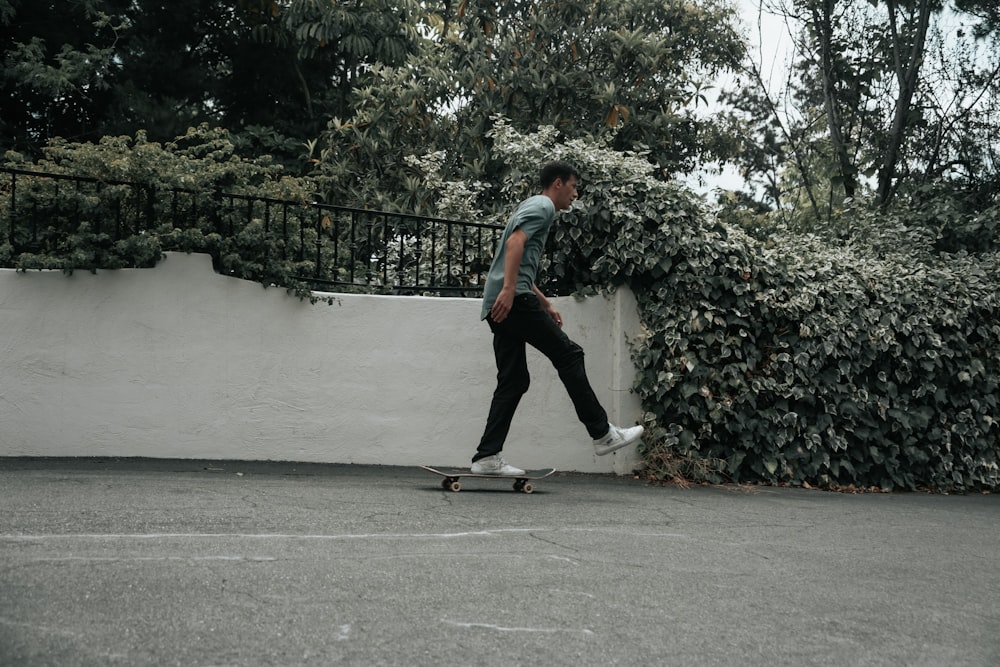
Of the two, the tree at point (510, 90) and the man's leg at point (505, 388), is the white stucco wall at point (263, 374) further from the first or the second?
the tree at point (510, 90)

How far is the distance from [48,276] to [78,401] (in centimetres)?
89

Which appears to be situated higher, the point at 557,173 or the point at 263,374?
the point at 557,173

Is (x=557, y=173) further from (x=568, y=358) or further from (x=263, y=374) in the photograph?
(x=263, y=374)

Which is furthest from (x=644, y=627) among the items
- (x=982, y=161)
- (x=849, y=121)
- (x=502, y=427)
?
(x=849, y=121)

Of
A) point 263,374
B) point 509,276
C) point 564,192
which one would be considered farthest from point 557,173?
point 263,374

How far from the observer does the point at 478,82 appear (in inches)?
539

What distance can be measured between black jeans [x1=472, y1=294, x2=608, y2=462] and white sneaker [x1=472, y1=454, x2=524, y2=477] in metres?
0.05

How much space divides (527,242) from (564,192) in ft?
1.70

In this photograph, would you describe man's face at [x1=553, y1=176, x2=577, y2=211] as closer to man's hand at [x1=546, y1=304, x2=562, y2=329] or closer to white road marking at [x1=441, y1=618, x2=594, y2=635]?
man's hand at [x1=546, y1=304, x2=562, y2=329]

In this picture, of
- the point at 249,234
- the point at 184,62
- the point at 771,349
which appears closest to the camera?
the point at 249,234

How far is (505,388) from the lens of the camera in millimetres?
6789

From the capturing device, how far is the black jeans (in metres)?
6.66

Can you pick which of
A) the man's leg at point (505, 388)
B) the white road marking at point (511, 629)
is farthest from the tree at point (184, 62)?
the white road marking at point (511, 629)

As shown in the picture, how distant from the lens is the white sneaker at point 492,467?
6.75 meters
